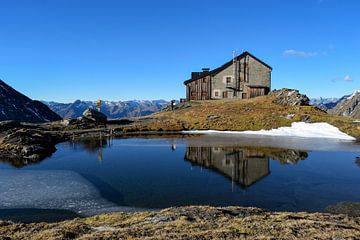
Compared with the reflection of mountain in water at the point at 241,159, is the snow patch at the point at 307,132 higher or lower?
higher

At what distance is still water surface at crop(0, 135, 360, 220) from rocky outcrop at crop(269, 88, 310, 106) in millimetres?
31508

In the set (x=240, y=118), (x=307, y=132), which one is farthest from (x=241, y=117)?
(x=307, y=132)

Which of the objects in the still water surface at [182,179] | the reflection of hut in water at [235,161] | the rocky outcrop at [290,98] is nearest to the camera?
the still water surface at [182,179]

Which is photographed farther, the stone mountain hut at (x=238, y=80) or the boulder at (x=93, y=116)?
the stone mountain hut at (x=238, y=80)

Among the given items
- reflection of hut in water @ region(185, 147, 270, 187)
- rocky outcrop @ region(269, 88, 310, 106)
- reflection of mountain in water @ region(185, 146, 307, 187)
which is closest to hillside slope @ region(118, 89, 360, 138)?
rocky outcrop @ region(269, 88, 310, 106)

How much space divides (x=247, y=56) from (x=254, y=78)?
603 centimetres

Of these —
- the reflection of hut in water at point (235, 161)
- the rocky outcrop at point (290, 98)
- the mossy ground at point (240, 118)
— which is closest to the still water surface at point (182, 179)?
the reflection of hut in water at point (235, 161)

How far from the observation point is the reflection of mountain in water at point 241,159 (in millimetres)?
25484

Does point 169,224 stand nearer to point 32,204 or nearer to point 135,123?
point 32,204

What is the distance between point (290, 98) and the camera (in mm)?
70438

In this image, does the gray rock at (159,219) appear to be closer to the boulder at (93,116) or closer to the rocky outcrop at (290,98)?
the boulder at (93,116)

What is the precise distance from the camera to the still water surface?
1883cm

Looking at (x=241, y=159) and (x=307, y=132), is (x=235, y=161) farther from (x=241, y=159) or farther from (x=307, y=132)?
(x=307, y=132)

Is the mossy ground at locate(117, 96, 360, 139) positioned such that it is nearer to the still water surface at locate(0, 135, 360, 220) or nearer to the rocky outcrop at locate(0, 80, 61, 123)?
the still water surface at locate(0, 135, 360, 220)
